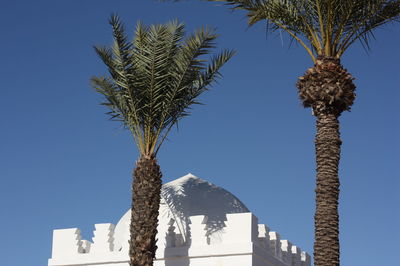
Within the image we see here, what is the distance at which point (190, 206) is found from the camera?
869 inches

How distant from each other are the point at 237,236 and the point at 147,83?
495 cm

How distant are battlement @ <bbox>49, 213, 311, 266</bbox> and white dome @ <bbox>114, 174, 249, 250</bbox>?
1.21 feet

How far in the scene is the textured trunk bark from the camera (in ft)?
45.8

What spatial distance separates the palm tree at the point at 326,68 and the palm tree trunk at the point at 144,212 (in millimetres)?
4962

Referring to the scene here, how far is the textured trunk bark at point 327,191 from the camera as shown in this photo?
14.0m

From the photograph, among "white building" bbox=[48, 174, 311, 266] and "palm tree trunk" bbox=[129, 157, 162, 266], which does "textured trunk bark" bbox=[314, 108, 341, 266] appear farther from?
"palm tree trunk" bbox=[129, 157, 162, 266]

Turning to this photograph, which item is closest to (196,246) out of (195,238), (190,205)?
(195,238)

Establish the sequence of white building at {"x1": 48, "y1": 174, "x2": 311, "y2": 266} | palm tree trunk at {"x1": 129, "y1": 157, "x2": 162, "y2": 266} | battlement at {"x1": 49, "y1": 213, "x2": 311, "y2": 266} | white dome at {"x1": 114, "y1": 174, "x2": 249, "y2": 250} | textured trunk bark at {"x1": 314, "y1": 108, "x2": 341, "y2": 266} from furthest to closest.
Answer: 1. white dome at {"x1": 114, "y1": 174, "x2": 249, "y2": 250}
2. white building at {"x1": 48, "y1": 174, "x2": 311, "y2": 266}
3. battlement at {"x1": 49, "y1": 213, "x2": 311, "y2": 266}
4. palm tree trunk at {"x1": 129, "y1": 157, "x2": 162, "y2": 266}
5. textured trunk bark at {"x1": 314, "y1": 108, "x2": 341, "y2": 266}

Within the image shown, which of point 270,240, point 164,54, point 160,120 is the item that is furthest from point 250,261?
point 164,54

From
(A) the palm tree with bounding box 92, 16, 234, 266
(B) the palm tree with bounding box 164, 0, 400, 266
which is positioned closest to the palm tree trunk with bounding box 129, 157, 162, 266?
(A) the palm tree with bounding box 92, 16, 234, 266

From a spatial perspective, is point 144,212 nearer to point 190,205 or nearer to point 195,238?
point 195,238

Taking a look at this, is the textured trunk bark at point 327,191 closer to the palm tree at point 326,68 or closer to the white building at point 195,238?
the palm tree at point 326,68

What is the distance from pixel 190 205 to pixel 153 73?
5130mm

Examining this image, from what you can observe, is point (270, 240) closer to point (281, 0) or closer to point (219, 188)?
point (219, 188)
